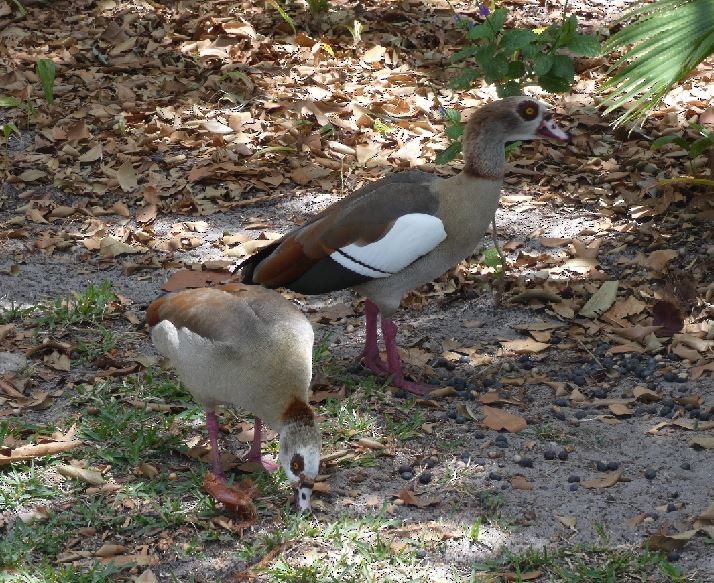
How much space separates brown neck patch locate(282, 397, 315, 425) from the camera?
452cm

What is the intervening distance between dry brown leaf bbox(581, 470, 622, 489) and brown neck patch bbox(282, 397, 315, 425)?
48.9 inches

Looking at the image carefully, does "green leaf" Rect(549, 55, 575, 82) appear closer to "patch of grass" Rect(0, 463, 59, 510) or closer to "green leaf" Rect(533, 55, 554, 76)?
"green leaf" Rect(533, 55, 554, 76)

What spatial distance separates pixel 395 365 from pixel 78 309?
6.01 ft

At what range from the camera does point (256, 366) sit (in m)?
4.55

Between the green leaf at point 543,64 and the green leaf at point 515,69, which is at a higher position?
the green leaf at point 543,64

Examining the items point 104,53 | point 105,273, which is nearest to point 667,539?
point 105,273

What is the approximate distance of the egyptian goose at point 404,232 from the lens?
549cm

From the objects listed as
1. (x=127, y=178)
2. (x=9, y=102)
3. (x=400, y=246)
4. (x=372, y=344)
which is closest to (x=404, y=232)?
(x=400, y=246)

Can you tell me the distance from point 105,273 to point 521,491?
3.16m

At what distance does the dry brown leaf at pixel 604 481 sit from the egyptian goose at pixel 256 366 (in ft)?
3.96

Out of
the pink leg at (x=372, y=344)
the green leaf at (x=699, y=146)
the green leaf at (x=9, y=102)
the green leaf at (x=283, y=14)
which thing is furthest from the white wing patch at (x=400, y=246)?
the green leaf at (x=283, y=14)

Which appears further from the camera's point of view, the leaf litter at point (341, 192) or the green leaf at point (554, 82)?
the green leaf at point (554, 82)

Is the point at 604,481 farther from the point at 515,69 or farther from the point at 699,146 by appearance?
the point at 699,146

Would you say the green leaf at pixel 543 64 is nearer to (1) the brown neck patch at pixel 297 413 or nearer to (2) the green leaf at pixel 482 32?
(2) the green leaf at pixel 482 32
